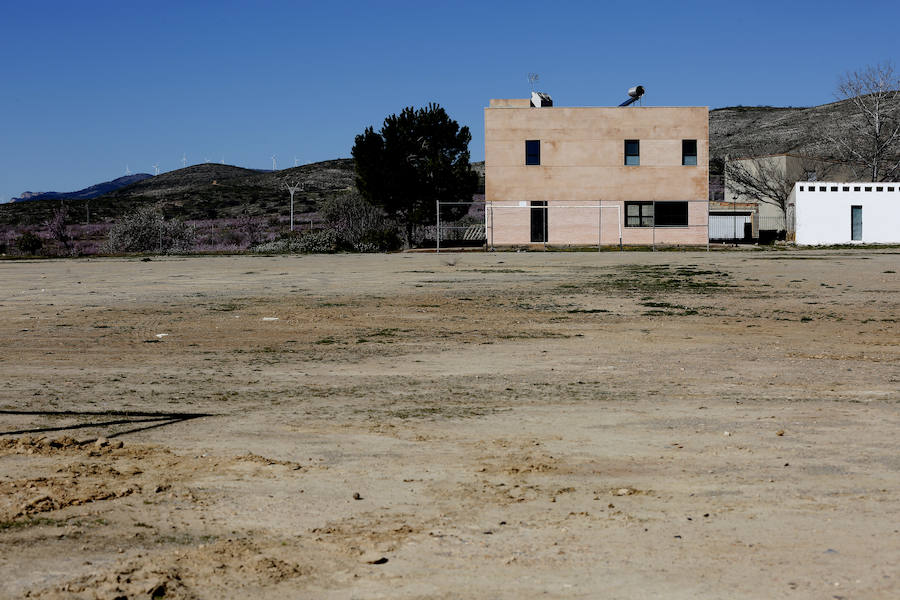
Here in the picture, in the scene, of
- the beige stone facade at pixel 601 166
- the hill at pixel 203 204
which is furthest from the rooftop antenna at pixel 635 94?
the hill at pixel 203 204

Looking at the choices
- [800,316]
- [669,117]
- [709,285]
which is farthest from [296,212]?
[800,316]

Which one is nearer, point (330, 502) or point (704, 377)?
point (330, 502)

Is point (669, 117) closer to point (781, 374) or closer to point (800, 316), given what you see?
point (800, 316)

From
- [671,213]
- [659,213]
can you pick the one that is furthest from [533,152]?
[671,213]

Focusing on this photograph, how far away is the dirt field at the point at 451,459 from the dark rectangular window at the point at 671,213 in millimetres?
37413

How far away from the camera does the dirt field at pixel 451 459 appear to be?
13.4 ft

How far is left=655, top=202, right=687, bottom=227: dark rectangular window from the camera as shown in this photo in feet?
166

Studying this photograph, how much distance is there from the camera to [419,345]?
A: 11.6 metres

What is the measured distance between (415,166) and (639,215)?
14.9 meters

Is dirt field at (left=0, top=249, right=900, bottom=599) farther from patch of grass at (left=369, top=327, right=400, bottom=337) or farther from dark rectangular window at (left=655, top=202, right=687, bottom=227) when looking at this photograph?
dark rectangular window at (left=655, top=202, right=687, bottom=227)

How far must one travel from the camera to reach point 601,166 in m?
50.4

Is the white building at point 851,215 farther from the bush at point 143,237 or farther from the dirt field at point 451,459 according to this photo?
the dirt field at point 451,459

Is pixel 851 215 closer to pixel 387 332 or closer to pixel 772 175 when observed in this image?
pixel 772 175

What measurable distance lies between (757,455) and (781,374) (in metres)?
3.47
